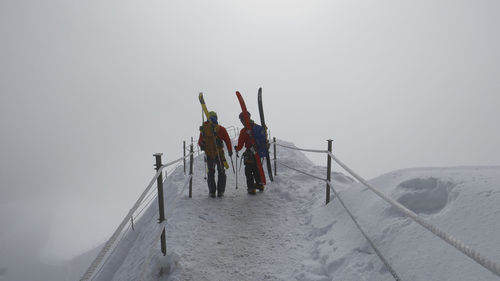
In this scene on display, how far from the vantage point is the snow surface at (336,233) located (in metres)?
2.68

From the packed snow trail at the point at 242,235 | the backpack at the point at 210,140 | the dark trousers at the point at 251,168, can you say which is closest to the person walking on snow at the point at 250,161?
the dark trousers at the point at 251,168

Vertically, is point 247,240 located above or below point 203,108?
below

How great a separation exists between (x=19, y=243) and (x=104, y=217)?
201ft

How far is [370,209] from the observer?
431cm

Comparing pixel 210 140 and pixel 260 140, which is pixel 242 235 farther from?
pixel 260 140

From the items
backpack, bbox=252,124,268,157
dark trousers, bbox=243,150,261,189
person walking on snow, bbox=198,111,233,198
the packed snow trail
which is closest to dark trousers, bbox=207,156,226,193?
person walking on snow, bbox=198,111,233,198

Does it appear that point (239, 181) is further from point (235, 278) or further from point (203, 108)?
point (235, 278)

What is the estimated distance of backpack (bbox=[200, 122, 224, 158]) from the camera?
6.93 m

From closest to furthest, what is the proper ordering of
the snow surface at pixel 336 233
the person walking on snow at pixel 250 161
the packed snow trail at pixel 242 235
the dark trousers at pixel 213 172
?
the snow surface at pixel 336 233 < the packed snow trail at pixel 242 235 < the dark trousers at pixel 213 172 < the person walking on snow at pixel 250 161

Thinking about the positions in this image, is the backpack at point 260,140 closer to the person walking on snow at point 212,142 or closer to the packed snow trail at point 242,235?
the person walking on snow at point 212,142

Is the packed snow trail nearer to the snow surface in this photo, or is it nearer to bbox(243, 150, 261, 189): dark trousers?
the snow surface

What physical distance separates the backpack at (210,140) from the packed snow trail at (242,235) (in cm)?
126

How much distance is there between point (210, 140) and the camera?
7.00 m

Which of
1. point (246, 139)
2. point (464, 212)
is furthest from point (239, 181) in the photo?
point (464, 212)
